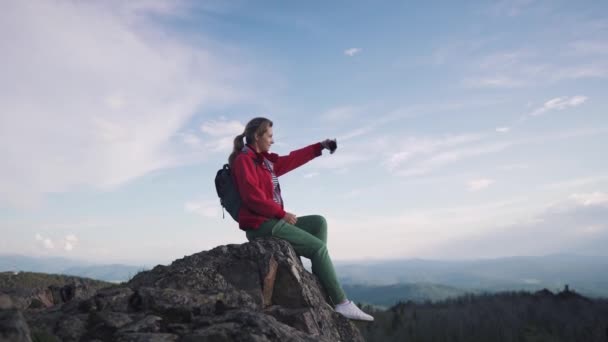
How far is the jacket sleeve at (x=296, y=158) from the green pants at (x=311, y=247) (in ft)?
4.54

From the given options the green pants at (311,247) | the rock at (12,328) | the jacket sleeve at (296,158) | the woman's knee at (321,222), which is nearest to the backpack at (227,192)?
the green pants at (311,247)

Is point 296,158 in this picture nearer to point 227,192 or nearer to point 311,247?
point 227,192

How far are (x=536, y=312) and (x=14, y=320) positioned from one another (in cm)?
1303

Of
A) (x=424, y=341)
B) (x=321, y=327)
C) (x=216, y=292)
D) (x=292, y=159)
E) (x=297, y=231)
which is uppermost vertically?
(x=292, y=159)

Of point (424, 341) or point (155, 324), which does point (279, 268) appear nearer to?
point (155, 324)

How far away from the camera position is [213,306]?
5.52 metres

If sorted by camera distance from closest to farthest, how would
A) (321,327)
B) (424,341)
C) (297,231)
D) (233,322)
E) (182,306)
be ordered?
(233,322) → (182,306) → (321,327) → (297,231) → (424,341)

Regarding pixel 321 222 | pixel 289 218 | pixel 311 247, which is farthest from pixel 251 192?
pixel 321 222

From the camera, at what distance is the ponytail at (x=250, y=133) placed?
26.7ft

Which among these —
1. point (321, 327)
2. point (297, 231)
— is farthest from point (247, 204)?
point (321, 327)

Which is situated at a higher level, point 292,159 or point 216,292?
point 292,159

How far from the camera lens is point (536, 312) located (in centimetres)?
1306

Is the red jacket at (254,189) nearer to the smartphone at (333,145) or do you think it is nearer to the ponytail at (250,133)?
the ponytail at (250,133)

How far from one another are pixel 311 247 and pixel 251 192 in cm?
136
